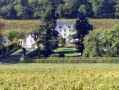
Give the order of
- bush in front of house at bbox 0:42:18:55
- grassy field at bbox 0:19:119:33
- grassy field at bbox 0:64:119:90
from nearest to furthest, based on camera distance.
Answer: grassy field at bbox 0:64:119:90 → bush in front of house at bbox 0:42:18:55 → grassy field at bbox 0:19:119:33

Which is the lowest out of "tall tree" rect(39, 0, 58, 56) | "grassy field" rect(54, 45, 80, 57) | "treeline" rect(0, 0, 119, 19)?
"grassy field" rect(54, 45, 80, 57)

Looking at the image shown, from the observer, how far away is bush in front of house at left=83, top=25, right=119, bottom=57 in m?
56.7

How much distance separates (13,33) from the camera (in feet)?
268

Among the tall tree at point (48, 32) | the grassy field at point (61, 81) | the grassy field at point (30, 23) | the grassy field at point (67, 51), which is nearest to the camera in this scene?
the grassy field at point (61, 81)

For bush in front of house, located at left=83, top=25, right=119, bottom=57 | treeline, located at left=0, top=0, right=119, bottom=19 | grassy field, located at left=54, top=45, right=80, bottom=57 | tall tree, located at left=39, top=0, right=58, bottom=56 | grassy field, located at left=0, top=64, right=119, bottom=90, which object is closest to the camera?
grassy field, located at left=0, top=64, right=119, bottom=90

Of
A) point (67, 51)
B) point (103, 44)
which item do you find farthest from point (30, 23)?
point (103, 44)

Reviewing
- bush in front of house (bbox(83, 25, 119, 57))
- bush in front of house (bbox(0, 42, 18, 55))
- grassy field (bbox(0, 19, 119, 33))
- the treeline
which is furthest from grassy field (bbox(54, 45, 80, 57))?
the treeline

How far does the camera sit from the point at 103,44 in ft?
189

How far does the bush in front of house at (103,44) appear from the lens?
5669 centimetres

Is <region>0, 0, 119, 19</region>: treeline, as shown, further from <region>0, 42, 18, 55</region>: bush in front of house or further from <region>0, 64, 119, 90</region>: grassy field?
<region>0, 64, 119, 90</region>: grassy field

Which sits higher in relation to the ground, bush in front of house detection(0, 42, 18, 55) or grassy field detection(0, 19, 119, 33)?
grassy field detection(0, 19, 119, 33)

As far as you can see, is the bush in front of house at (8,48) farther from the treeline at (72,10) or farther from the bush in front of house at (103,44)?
the treeline at (72,10)

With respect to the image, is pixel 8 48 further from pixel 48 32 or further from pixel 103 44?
pixel 103 44

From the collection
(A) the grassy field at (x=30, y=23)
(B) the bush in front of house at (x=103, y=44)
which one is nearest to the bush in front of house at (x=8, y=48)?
(B) the bush in front of house at (x=103, y=44)
